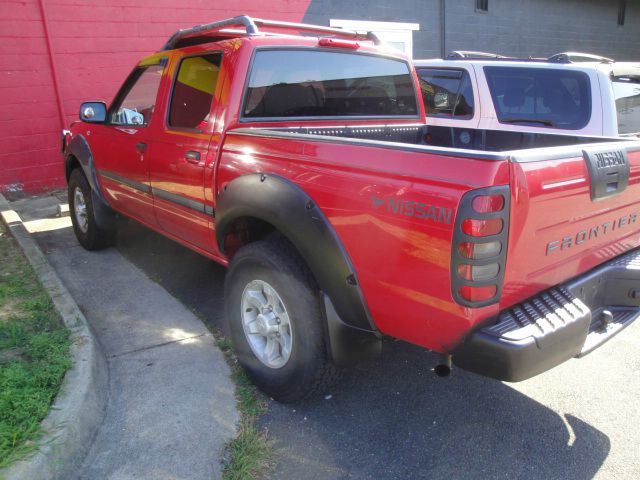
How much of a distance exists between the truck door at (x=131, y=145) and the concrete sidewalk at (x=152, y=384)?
0.68 meters

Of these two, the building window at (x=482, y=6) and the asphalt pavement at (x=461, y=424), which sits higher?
the building window at (x=482, y=6)

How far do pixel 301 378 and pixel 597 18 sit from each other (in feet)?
60.8

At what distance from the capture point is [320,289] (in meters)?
2.57

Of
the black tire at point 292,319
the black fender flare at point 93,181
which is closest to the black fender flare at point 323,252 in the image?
the black tire at point 292,319

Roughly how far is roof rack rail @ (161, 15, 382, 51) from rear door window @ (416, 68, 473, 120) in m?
1.65

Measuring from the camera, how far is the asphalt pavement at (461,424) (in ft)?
8.06

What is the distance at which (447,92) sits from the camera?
19.3ft

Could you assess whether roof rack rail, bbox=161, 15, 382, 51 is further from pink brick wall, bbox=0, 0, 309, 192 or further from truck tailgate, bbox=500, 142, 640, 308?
pink brick wall, bbox=0, 0, 309, 192

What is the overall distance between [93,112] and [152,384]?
8.51 ft

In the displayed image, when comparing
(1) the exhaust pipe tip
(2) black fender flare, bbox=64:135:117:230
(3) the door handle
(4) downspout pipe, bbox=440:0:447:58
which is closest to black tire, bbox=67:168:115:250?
(2) black fender flare, bbox=64:135:117:230

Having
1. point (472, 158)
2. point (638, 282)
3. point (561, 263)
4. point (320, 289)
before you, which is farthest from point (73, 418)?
point (638, 282)

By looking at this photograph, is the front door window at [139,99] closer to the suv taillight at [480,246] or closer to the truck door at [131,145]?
the truck door at [131,145]

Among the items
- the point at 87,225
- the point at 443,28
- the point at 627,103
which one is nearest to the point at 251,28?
the point at 87,225

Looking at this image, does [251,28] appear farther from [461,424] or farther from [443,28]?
[443,28]
